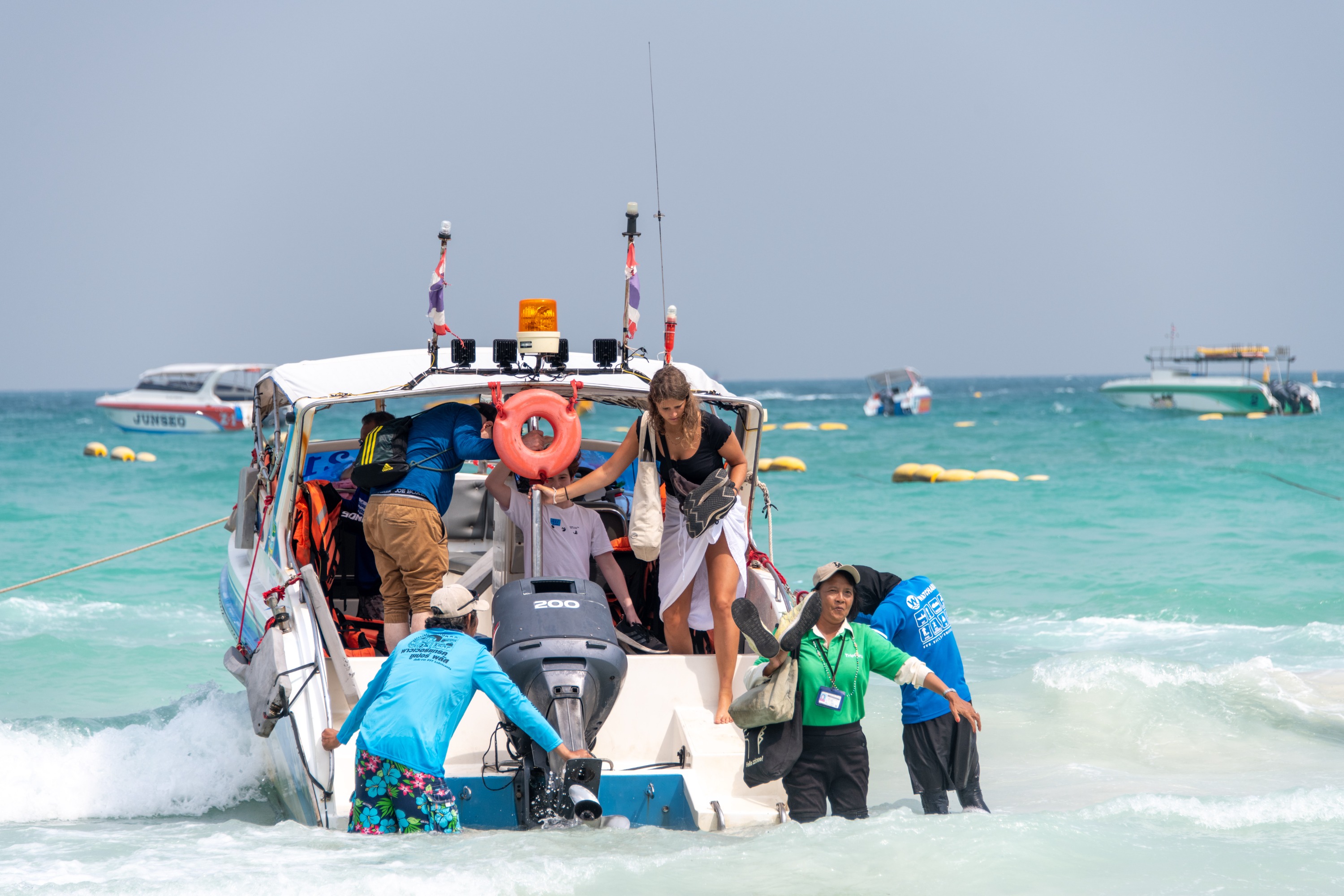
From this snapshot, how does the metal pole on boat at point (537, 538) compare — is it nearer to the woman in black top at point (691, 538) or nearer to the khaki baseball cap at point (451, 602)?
the woman in black top at point (691, 538)

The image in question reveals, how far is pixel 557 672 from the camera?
180 inches

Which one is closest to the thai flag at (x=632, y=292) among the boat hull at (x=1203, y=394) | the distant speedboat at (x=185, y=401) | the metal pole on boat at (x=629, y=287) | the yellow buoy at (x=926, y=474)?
the metal pole on boat at (x=629, y=287)

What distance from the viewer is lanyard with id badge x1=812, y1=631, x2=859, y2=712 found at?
4.25 meters

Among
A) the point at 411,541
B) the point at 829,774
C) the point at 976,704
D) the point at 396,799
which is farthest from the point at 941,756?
the point at 976,704

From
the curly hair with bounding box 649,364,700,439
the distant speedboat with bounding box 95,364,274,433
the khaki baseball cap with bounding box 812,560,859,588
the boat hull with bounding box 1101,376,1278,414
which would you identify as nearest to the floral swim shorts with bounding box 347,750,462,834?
the khaki baseball cap with bounding box 812,560,859,588

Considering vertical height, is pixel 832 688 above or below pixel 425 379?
below

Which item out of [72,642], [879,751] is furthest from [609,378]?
[72,642]

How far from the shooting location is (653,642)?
591 centimetres

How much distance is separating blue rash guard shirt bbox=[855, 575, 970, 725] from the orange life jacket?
2.95m

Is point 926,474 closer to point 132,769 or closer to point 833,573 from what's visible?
point 132,769

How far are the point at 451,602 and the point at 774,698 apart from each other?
1.18m

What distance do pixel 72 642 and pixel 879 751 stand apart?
728 centimetres

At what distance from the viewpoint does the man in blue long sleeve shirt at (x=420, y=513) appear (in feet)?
17.7

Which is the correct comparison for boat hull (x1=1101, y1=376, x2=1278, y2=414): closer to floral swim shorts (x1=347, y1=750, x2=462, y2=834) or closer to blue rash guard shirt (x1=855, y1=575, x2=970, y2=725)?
blue rash guard shirt (x1=855, y1=575, x2=970, y2=725)
